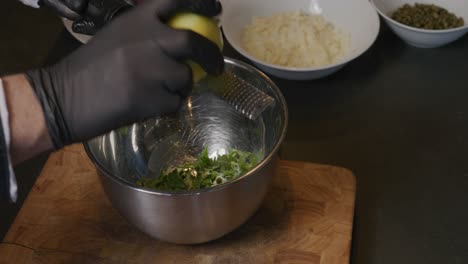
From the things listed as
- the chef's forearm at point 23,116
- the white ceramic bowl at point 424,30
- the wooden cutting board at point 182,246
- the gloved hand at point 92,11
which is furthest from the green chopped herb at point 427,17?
the chef's forearm at point 23,116

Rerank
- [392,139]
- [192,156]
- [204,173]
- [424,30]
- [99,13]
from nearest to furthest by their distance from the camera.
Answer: [99,13]
[204,173]
[192,156]
[392,139]
[424,30]

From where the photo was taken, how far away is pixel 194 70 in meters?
0.68

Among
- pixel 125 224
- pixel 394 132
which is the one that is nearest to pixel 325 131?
pixel 394 132

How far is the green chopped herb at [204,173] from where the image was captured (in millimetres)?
848

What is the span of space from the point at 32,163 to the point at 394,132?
79cm

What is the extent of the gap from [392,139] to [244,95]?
0.39 m

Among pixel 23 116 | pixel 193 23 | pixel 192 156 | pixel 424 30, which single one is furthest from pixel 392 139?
pixel 23 116

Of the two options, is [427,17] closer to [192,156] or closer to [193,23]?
[192,156]

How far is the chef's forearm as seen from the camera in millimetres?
583

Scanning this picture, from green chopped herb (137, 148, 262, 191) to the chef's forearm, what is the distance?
0.27 meters

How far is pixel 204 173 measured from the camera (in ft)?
2.84

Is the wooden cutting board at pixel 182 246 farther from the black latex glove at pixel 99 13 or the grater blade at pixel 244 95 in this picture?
the black latex glove at pixel 99 13

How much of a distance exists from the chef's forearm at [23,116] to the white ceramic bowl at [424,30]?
929 mm

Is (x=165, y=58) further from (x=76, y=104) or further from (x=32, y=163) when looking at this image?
(x=32, y=163)
